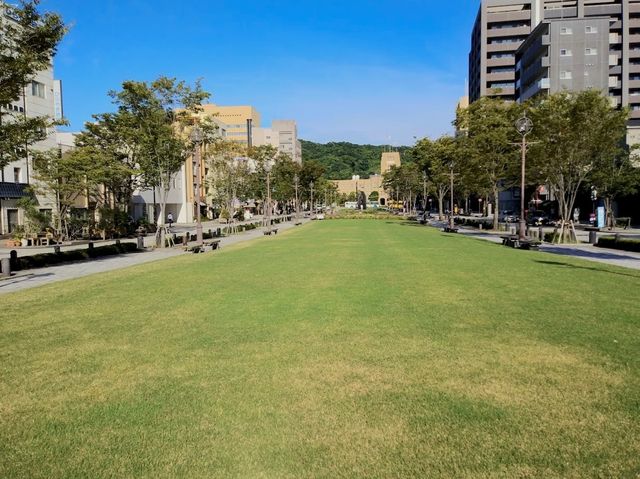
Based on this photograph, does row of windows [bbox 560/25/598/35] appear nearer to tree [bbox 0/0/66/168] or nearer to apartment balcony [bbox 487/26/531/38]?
apartment balcony [bbox 487/26/531/38]

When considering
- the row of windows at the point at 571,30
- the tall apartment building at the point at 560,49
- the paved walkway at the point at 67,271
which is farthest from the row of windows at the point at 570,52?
the paved walkway at the point at 67,271

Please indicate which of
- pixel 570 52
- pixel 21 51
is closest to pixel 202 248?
pixel 21 51

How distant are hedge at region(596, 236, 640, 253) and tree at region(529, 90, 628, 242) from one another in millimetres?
3066

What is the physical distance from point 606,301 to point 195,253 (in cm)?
1900

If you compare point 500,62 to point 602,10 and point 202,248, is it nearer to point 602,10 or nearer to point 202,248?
point 602,10

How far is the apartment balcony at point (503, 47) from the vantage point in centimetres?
9319

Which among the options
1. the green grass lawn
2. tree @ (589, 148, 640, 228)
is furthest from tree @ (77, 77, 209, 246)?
tree @ (589, 148, 640, 228)

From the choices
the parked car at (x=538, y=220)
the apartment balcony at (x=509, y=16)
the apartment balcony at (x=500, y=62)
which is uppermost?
the apartment balcony at (x=509, y=16)

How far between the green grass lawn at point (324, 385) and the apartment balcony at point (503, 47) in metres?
94.6

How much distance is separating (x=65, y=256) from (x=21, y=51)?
9.31 metres

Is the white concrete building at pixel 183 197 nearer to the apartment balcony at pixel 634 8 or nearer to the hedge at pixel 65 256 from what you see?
the hedge at pixel 65 256

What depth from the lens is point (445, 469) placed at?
3809mm

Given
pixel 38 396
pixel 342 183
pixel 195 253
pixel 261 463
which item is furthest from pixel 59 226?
pixel 342 183

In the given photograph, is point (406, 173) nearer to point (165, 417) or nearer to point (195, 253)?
point (195, 253)
